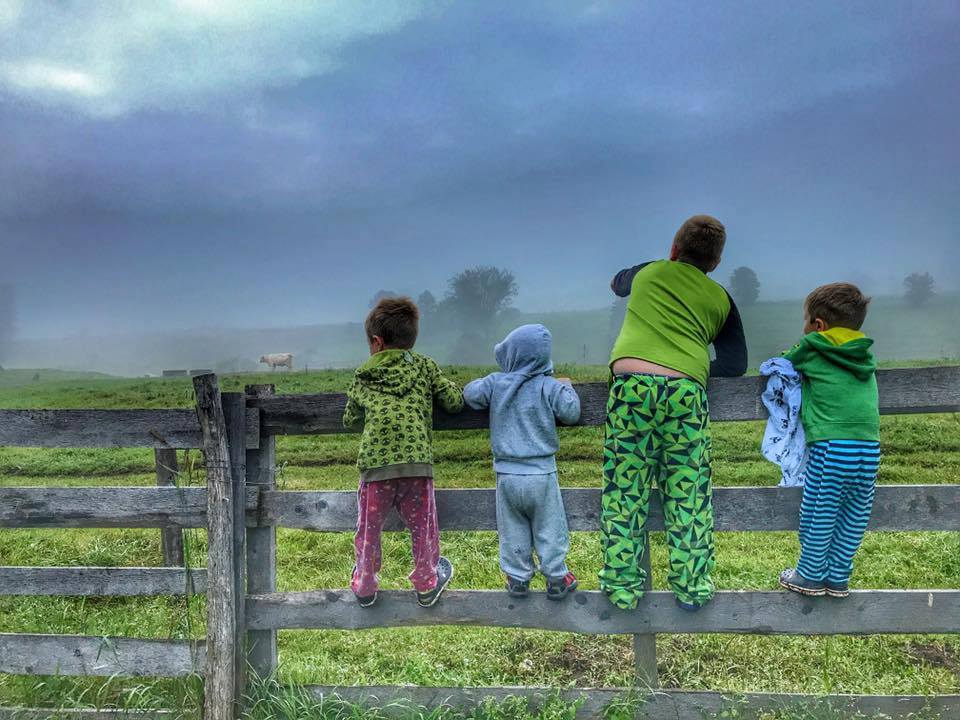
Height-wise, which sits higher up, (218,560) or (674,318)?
(674,318)

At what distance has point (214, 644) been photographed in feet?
13.1

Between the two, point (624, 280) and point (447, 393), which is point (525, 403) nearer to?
point (447, 393)

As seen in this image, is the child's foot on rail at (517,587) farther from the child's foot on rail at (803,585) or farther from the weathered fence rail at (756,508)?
the child's foot on rail at (803,585)

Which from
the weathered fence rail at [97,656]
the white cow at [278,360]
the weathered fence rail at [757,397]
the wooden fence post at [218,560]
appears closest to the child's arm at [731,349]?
the weathered fence rail at [757,397]

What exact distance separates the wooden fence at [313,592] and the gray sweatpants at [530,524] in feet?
0.75

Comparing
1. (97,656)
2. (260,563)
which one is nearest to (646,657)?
(260,563)

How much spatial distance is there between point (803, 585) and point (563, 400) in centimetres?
166

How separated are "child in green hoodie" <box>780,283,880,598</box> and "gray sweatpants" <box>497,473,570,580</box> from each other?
4.30 feet

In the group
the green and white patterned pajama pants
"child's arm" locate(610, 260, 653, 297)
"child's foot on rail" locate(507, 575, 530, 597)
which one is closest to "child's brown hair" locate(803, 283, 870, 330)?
the green and white patterned pajama pants

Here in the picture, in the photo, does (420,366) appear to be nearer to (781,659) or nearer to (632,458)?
(632,458)

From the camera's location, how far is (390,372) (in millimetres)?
3771

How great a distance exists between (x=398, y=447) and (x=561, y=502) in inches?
35.7

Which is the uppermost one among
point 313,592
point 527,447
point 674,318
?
point 674,318

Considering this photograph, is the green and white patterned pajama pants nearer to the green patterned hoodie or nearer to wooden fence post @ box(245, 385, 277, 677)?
the green patterned hoodie
